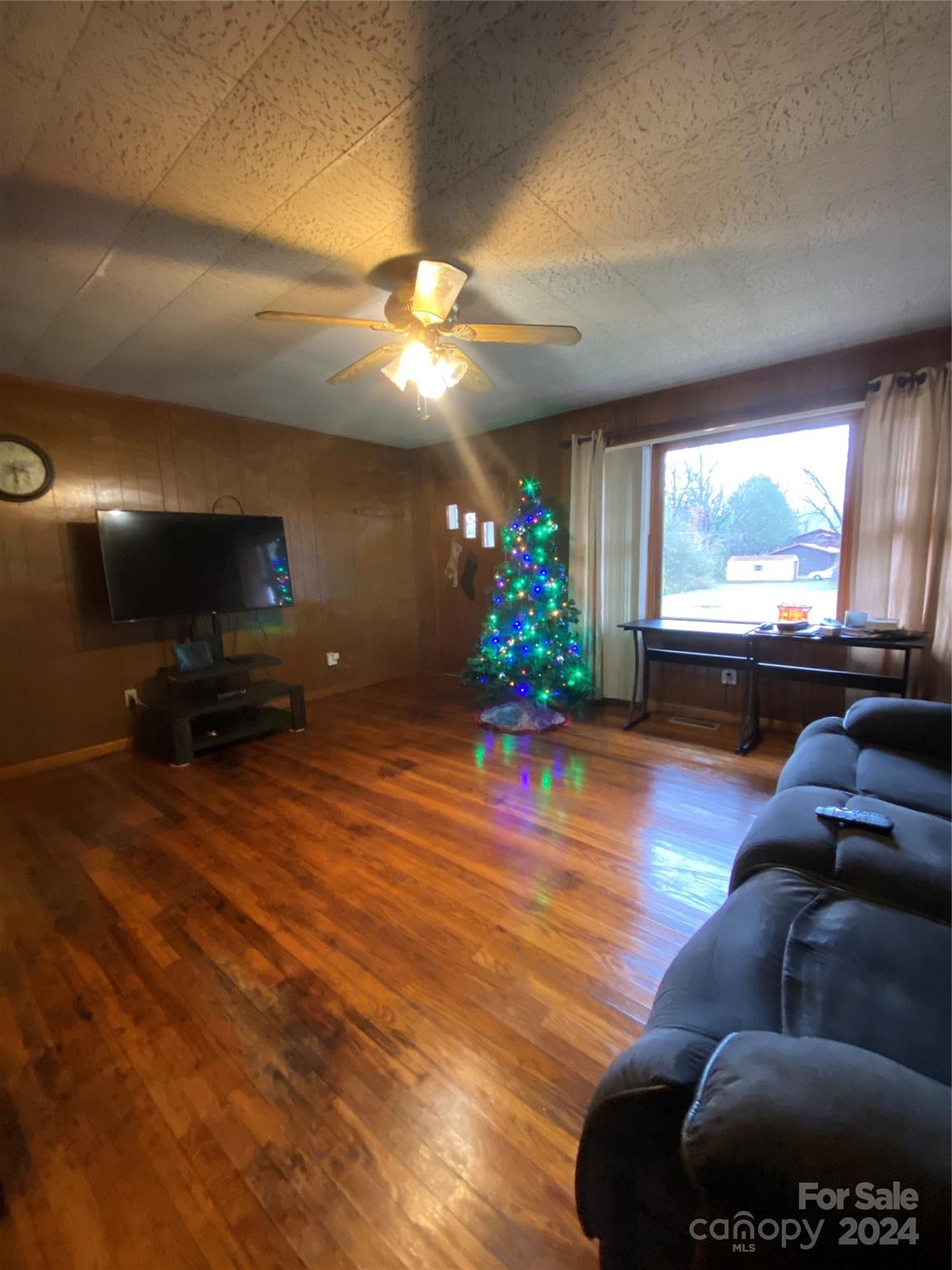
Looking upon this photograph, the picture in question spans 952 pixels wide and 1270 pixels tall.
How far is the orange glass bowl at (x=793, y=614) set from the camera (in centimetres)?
321

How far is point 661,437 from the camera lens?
3723 millimetres

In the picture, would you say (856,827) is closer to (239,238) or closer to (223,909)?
(223,909)

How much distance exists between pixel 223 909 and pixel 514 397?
11.8ft

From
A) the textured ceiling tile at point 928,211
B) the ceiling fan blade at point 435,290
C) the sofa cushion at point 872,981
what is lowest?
the sofa cushion at point 872,981

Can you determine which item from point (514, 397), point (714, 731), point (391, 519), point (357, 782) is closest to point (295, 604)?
point (391, 519)

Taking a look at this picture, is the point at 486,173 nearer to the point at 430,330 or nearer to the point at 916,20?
the point at 430,330

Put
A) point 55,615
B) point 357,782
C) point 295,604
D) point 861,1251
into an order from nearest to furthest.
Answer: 1. point 861,1251
2. point 357,782
3. point 55,615
4. point 295,604

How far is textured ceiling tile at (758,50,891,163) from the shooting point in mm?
1283

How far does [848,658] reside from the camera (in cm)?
312

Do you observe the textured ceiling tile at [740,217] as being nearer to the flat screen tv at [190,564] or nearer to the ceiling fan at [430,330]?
the ceiling fan at [430,330]

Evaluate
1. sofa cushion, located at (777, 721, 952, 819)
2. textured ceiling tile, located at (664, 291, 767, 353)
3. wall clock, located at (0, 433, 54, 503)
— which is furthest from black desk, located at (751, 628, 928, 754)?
wall clock, located at (0, 433, 54, 503)

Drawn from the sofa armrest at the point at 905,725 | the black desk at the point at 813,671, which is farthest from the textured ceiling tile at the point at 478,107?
the black desk at the point at 813,671

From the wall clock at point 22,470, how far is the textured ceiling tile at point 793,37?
151 inches

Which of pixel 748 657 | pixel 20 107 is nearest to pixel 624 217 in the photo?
pixel 20 107
